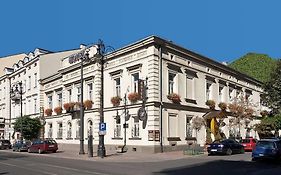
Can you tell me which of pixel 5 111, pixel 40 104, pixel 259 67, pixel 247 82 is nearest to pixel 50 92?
pixel 40 104

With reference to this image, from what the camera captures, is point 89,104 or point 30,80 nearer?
point 89,104

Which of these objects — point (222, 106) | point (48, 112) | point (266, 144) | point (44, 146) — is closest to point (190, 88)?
point (222, 106)

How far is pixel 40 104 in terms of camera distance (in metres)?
57.3

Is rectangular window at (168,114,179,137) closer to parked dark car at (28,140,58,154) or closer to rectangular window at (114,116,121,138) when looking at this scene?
rectangular window at (114,116,121,138)

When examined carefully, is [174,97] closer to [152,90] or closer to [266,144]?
[152,90]

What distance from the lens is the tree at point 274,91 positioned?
2152 inches

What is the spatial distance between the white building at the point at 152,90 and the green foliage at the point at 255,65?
21.2 meters

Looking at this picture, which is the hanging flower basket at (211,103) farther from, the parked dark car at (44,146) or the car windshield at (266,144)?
the parked dark car at (44,146)

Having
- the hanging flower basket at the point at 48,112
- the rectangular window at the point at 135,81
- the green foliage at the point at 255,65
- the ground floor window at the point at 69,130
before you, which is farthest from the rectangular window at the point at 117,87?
the green foliage at the point at 255,65

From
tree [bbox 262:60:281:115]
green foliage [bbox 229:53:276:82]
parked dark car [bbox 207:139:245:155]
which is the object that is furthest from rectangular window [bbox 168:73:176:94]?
green foliage [bbox 229:53:276:82]

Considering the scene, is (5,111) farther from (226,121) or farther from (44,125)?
(226,121)

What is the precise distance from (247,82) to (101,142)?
31.1 m

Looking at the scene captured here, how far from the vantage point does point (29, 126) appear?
5503 cm

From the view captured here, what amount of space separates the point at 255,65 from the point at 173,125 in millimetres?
38670
